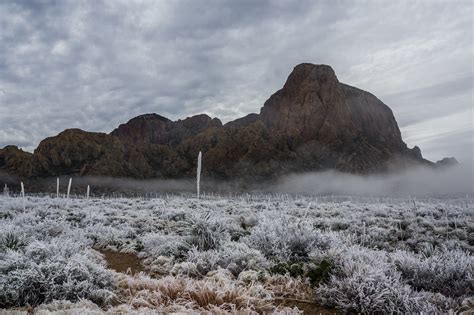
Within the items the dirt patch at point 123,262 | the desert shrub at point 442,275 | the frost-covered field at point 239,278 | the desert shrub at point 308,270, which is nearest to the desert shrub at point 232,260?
the frost-covered field at point 239,278

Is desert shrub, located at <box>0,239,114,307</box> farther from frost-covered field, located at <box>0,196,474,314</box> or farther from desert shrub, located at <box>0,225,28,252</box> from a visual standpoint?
desert shrub, located at <box>0,225,28,252</box>

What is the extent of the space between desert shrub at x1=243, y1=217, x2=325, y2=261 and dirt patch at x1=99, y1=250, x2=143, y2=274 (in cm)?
255

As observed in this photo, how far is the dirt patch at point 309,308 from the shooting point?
4684 millimetres

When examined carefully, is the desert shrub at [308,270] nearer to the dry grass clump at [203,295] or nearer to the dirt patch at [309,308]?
the dry grass clump at [203,295]

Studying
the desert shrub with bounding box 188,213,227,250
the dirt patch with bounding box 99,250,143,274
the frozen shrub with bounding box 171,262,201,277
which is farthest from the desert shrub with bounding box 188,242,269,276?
the dirt patch with bounding box 99,250,143,274

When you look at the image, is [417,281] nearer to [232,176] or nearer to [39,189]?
[39,189]

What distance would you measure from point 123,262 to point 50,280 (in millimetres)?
3268

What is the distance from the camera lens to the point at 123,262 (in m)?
8.01

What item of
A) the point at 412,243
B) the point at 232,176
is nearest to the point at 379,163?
the point at 232,176

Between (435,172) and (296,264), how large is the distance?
21560 cm

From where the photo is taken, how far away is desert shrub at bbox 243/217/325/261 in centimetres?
702

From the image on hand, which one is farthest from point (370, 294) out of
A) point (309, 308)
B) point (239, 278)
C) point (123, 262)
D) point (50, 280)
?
point (123, 262)

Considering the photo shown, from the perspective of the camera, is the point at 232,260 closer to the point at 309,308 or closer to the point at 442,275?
the point at 309,308

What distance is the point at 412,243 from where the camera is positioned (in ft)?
39.5
